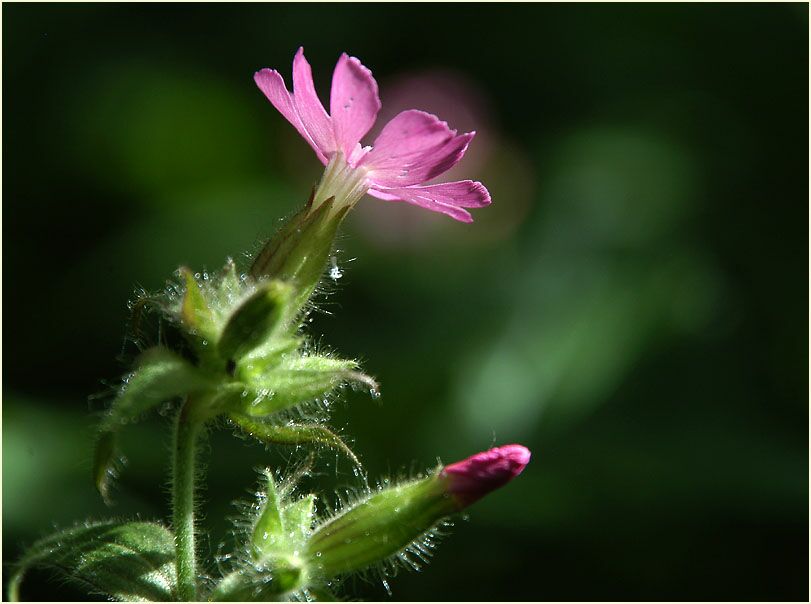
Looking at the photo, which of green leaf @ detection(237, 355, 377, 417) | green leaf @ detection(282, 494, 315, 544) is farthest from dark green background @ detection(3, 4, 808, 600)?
green leaf @ detection(237, 355, 377, 417)

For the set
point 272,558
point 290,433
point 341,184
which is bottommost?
point 272,558

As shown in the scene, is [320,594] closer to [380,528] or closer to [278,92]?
[380,528]

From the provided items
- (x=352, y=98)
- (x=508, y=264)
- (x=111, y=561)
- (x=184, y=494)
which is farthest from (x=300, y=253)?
(x=508, y=264)

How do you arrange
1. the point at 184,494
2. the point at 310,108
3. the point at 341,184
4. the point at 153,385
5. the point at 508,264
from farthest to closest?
the point at 508,264
the point at 341,184
the point at 310,108
the point at 184,494
the point at 153,385

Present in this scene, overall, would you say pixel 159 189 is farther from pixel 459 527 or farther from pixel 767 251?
pixel 767 251

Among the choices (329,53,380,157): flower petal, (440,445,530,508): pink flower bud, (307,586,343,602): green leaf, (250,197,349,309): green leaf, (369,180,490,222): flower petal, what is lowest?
(307,586,343,602): green leaf

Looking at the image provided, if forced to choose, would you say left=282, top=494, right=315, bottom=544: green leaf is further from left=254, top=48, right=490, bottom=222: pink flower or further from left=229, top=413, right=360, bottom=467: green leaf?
left=254, top=48, right=490, bottom=222: pink flower
